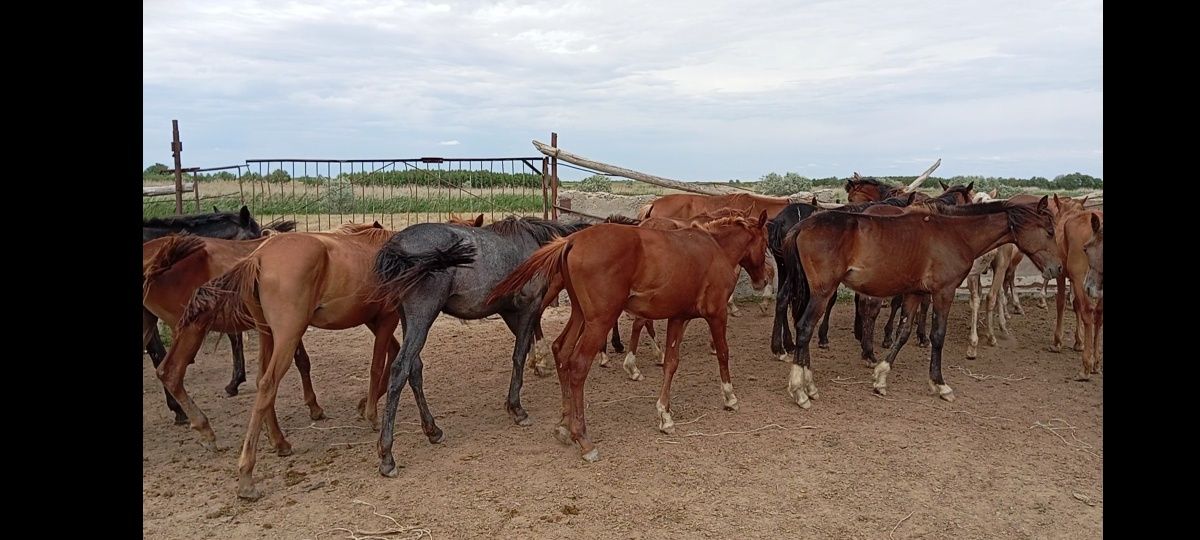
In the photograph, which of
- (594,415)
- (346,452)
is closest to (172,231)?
(346,452)

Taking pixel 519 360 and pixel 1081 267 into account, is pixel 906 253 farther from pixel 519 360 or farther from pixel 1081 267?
pixel 519 360

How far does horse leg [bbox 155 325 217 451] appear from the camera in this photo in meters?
5.89

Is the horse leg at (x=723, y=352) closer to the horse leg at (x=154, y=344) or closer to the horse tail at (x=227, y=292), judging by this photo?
the horse tail at (x=227, y=292)

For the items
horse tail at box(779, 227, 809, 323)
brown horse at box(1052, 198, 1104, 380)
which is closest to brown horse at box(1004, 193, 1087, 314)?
brown horse at box(1052, 198, 1104, 380)

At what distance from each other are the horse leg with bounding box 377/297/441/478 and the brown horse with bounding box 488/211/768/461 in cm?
55

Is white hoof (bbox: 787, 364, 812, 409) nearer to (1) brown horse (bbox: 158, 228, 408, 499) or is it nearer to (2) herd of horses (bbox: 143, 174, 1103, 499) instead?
(2) herd of horses (bbox: 143, 174, 1103, 499)

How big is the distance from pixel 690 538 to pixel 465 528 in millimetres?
1421

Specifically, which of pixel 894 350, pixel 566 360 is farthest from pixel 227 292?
pixel 894 350

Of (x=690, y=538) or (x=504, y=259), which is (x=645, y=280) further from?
(x=690, y=538)

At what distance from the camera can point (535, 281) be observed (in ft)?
22.2

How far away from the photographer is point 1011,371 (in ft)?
28.5

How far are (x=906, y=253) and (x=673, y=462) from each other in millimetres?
Result: 3502

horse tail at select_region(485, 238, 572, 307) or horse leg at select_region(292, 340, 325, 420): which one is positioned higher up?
horse tail at select_region(485, 238, 572, 307)

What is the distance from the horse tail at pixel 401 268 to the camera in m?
5.67
